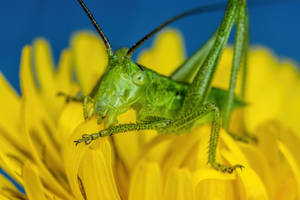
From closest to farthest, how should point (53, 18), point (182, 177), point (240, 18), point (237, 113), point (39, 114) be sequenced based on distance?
point (182, 177) < point (240, 18) < point (39, 114) < point (237, 113) < point (53, 18)

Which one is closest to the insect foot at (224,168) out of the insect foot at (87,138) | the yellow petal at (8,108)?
the insect foot at (87,138)

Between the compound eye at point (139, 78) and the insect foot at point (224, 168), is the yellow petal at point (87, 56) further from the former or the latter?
the insect foot at point (224, 168)

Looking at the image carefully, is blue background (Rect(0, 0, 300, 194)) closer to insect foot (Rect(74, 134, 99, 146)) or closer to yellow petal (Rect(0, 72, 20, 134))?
yellow petal (Rect(0, 72, 20, 134))

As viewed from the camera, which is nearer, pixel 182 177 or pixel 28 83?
pixel 182 177

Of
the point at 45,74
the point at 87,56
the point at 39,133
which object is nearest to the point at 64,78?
the point at 45,74

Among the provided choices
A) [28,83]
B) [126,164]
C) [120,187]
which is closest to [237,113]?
[126,164]

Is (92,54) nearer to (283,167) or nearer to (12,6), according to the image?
(12,6)
